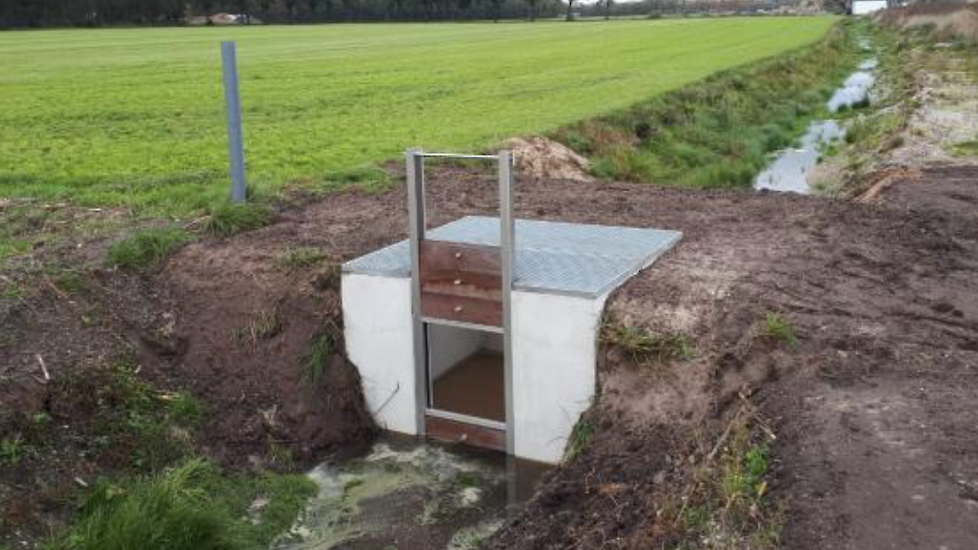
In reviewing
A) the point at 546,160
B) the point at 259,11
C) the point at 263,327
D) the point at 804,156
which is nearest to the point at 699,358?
the point at 263,327

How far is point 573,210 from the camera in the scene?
1392 centimetres

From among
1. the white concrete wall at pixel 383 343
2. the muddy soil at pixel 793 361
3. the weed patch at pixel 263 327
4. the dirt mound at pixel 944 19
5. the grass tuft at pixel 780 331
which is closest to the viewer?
the muddy soil at pixel 793 361

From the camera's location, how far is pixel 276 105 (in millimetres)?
26469

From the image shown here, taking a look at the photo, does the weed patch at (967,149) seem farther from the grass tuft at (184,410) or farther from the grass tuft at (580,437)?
the grass tuft at (184,410)

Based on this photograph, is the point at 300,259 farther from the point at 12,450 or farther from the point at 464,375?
the point at 12,450

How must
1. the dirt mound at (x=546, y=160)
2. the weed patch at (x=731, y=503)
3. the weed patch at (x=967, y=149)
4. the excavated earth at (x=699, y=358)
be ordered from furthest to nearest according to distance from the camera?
the weed patch at (x=967, y=149), the dirt mound at (x=546, y=160), the excavated earth at (x=699, y=358), the weed patch at (x=731, y=503)

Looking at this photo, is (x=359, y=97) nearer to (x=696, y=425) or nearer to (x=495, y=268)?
(x=495, y=268)

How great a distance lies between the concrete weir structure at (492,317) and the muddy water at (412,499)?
284 mm

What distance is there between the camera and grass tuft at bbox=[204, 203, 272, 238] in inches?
487

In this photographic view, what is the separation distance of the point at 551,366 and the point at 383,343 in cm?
197

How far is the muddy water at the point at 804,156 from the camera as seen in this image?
22.6 meters

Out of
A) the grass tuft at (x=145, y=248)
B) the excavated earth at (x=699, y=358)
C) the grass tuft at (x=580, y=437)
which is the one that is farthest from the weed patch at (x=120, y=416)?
the grass tuft at (x=580, y=437)

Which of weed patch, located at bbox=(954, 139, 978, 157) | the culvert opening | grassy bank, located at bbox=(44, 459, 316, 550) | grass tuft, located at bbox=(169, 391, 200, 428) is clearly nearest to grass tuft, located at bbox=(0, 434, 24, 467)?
grassy bank, located at bbox=(44, 459, 316, 550)

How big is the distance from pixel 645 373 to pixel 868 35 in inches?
3537
